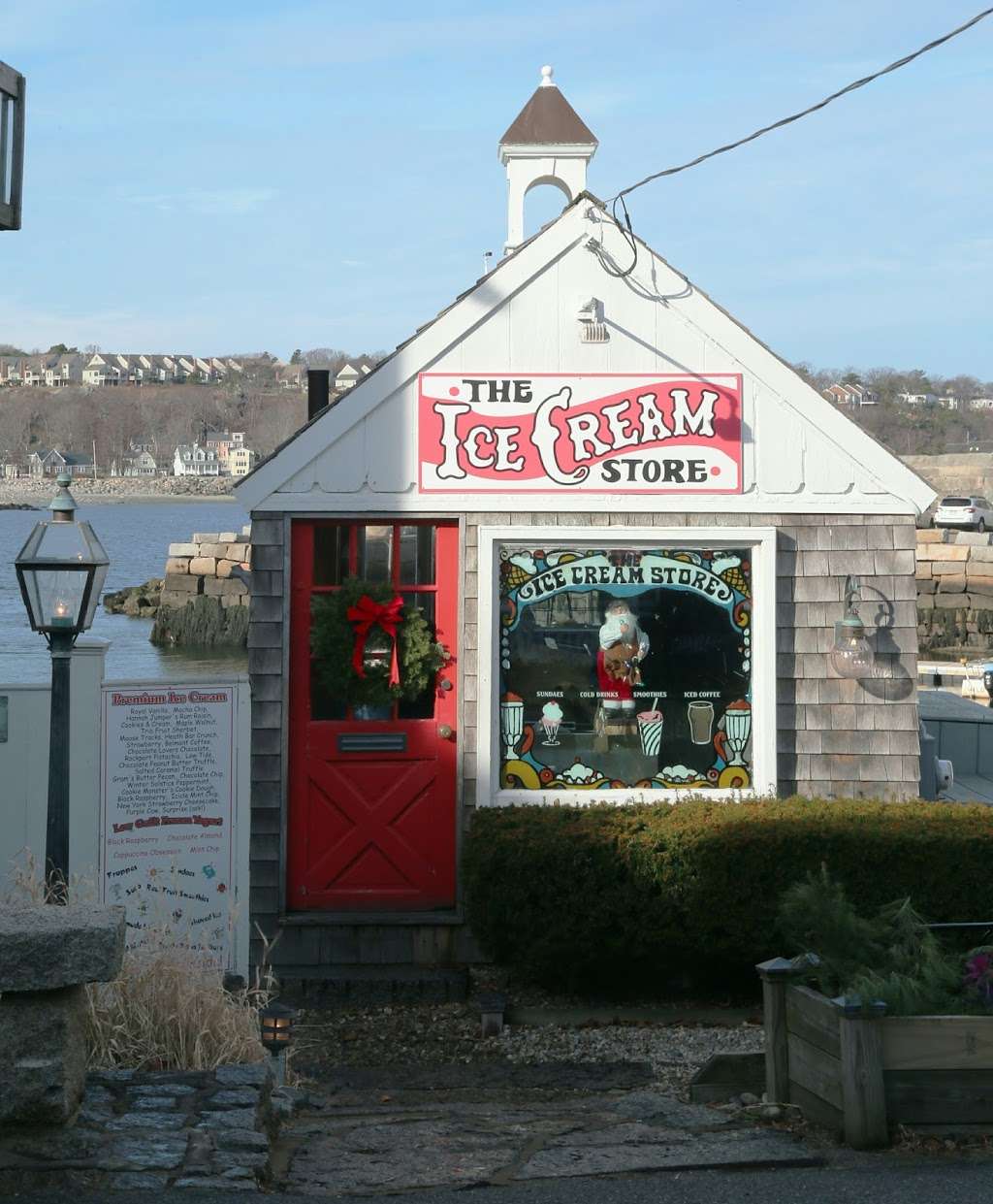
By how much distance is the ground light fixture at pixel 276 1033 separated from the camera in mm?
6375

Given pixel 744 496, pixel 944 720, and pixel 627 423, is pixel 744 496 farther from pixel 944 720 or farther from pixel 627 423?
pixel 944 720

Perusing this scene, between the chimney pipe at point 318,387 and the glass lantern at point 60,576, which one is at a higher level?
the chimney pipe at point 318,387

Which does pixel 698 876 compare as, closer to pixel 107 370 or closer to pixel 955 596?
pixel 955 596

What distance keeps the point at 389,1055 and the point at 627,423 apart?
378 centimetres

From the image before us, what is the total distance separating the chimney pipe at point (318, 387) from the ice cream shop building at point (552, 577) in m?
1.47

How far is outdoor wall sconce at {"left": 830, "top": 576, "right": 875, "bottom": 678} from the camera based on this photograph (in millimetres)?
8906

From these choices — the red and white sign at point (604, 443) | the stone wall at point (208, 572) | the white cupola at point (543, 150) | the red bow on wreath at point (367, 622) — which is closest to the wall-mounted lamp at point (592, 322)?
the red and white sign at point (604, 443)

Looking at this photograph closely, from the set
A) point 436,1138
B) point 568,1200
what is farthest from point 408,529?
point 568,1200

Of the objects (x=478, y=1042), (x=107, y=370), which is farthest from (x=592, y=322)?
(x=107, y=370)

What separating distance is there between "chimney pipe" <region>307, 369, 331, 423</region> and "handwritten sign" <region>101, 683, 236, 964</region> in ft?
8.89

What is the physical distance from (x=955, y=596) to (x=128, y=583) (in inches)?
1527

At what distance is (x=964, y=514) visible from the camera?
5306cm

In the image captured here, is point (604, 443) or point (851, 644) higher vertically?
point (604, 443)

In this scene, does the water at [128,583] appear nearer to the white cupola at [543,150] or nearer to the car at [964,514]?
the white cupola at [543,150]
